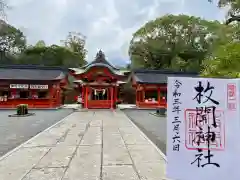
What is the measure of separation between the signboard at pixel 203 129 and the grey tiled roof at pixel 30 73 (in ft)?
77.8

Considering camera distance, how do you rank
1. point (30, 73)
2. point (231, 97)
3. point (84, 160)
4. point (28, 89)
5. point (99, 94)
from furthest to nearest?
point (30, 73) < point (99, 94) < point (28, 89) < point (84, 160) < point (231, 97)

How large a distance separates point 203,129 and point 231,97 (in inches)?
20.6

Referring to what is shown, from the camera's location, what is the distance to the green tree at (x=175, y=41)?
126ft

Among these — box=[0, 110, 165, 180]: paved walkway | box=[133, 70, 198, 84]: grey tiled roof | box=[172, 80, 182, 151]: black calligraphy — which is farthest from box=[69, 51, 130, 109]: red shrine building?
box=[172, 80, 182, 151]: black calligraphy

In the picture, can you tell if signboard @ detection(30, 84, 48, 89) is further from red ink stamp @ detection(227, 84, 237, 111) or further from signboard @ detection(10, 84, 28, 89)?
red ink stamp @ detection(227, 84, 237, 111)

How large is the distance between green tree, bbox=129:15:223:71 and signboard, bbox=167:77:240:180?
35780 millimetres

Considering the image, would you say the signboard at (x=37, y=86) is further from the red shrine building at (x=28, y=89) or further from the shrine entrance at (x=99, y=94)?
the shrine entrance at (x=99, y=94)

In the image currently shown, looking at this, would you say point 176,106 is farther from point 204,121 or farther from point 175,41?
point 175,41

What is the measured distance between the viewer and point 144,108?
2689cm

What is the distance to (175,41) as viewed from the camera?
39.9m

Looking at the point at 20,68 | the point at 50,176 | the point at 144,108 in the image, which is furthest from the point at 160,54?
the point at 50,176

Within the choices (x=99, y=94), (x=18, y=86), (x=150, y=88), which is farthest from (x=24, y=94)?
(x=150, y=88)

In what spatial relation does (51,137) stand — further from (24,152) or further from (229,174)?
A: (229,174)

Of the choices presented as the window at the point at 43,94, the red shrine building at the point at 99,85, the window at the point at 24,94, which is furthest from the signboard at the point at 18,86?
the red shrine building at the point at 99,85
